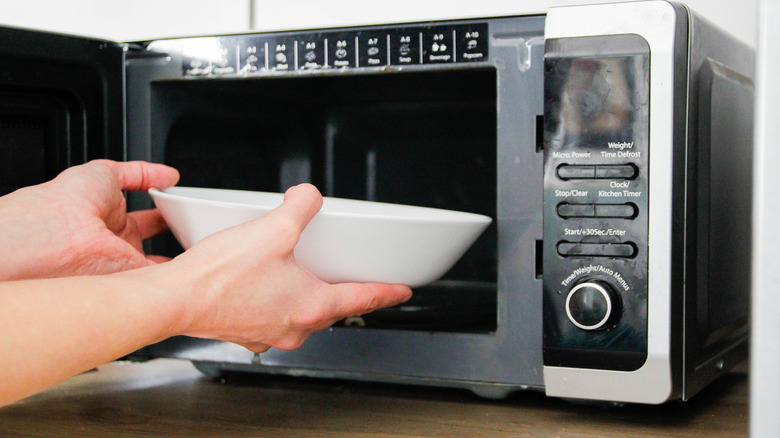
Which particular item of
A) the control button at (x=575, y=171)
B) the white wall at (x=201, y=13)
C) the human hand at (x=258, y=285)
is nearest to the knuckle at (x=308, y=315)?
the human hand at (x=258, y=285)

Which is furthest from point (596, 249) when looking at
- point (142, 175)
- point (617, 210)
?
point (142, 175)

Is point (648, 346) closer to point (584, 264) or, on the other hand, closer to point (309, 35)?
point (584, 264)

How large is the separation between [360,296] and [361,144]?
0.39m

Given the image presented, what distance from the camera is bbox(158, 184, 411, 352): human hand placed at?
54 cm

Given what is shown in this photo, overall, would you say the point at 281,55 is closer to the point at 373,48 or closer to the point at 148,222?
the point at 373,48

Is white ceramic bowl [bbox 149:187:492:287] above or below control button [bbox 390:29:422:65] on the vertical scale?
below

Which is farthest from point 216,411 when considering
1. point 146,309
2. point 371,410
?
point 146,309

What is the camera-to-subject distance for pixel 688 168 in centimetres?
60

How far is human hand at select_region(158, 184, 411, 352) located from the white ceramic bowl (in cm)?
2

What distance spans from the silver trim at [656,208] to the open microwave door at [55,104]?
46cm

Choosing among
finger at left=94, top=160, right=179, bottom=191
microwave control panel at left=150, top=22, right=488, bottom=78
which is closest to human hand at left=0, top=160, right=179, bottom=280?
finger at left=94, top=160, right=179, bottom=191

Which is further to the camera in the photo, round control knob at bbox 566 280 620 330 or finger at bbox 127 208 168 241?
finger at bbox 127 208 168 241

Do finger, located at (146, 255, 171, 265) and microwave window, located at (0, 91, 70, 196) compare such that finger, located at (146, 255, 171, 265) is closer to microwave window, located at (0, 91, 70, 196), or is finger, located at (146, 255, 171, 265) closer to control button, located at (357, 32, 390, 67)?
microwave window, located at (0, 91, 70, 196)

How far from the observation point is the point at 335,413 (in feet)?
2.31
